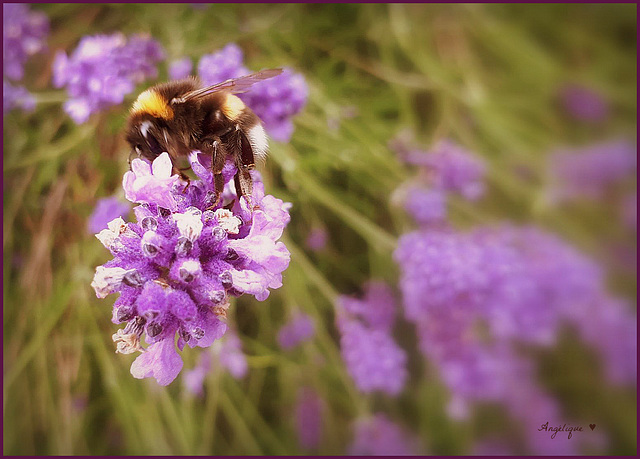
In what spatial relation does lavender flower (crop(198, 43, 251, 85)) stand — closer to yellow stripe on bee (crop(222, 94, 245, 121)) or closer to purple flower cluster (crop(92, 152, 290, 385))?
yellow stripe on bee (crop(222, 94, 245, 121))

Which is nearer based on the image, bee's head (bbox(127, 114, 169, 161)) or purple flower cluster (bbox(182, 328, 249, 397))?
bee's head (bbox(127, 114, 169, 161))

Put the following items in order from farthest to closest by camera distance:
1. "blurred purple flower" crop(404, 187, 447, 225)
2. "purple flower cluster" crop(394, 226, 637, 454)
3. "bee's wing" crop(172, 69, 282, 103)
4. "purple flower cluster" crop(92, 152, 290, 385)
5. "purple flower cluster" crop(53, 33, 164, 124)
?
"blurred purple flower" crop(404, 187, 447, 225) → "purple flower cluster" crop(394, 226, 637, 454) → "purple flower cluster" crop(53, 33, 164, 124) → "bee's wing" crop(172, 69, 282, 103) → "purple flower cluster" crop(92, 152, 290, 385)

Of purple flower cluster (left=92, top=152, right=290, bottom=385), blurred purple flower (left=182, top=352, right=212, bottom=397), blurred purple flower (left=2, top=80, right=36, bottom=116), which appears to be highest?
blurred purple flower (left=2, top=80, right=36, bottom=116)

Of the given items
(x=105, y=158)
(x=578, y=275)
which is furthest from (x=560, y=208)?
(x=105, y=158)

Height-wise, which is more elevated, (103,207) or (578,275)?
(103,207)

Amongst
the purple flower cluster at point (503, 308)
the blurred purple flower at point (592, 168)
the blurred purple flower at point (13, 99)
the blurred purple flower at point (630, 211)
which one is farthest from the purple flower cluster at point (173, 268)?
the blurred purple flower at point (630, 211)

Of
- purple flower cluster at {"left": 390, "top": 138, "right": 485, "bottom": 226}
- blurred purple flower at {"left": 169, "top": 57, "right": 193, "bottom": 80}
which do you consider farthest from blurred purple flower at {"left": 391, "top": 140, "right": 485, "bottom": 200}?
blurred purple flower at {"left": 169, "top": 57, "right": 193, "bottom": 80}

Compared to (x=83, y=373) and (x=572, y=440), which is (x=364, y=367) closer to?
(x=572, y=440)

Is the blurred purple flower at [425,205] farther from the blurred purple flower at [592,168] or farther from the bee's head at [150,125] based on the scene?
the bee's head at [150,125]
